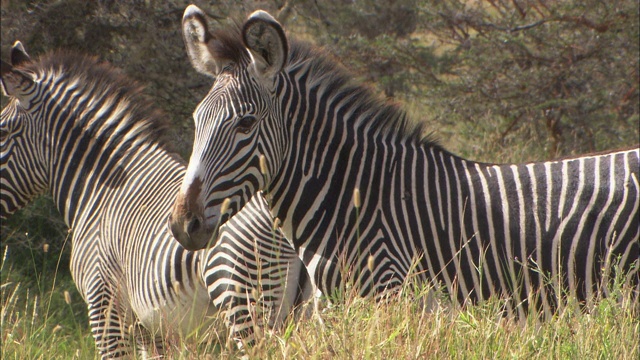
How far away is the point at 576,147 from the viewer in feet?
29.4

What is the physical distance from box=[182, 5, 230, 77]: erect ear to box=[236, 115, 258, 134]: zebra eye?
34 cm

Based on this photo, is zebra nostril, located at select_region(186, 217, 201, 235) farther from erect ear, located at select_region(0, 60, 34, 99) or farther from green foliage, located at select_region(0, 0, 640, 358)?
erect ear, located at select_region(0, 60, 34, 99)

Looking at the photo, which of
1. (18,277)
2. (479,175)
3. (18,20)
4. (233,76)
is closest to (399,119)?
(479,175)

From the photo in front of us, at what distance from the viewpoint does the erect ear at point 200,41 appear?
366 centimetres

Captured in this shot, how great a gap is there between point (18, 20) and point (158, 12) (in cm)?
120

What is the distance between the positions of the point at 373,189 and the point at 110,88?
6.83 feet

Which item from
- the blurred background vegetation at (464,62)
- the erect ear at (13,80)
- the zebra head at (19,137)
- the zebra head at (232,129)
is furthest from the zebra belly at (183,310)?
the blurred background vegetation at (464,62)

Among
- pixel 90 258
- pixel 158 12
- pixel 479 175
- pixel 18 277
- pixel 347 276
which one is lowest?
pixel 18 277

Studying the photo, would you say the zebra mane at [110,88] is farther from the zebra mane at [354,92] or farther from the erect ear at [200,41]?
the zebra mane at [354,92]

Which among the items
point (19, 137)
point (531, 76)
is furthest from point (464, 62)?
point (19, 137)

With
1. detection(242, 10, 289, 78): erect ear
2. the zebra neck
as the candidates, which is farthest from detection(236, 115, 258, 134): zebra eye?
the zebra neck

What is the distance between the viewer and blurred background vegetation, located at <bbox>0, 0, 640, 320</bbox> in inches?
277

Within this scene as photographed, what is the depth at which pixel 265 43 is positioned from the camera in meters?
3.54

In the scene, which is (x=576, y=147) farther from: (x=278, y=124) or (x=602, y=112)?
(x=278, y=124)
